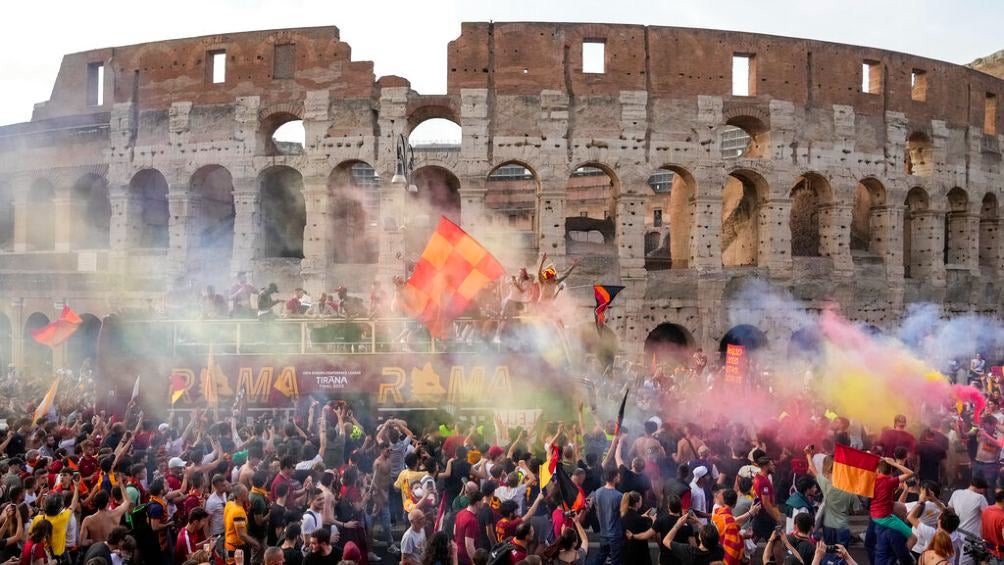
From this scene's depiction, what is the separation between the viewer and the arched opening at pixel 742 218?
22.8 metres

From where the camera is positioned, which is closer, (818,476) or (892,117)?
(818,476)

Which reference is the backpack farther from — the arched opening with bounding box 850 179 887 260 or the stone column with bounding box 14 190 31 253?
the stone column with bounding box 14 190 31 253

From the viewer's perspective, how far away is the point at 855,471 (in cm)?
707

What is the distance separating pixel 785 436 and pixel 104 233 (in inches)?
927

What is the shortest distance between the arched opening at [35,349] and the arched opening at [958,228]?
101 ft

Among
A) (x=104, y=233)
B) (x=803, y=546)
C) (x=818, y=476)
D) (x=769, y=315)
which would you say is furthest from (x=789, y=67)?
(x=104, y=233)

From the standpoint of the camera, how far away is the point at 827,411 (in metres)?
12.8

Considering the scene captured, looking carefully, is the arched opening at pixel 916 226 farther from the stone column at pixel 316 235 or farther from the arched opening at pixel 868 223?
the stone column at pixel 316 235

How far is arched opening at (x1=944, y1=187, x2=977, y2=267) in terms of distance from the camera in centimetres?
2508

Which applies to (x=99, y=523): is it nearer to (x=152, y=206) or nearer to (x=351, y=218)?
(x=152, y=206)

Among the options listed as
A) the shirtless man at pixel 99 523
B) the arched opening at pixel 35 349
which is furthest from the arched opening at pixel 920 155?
the arched opening at pixel 35 349

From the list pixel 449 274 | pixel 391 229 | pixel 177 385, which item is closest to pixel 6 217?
pixel 391 229

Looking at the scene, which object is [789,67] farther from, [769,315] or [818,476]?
[818,476]

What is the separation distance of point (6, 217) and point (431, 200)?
50.8 ft
